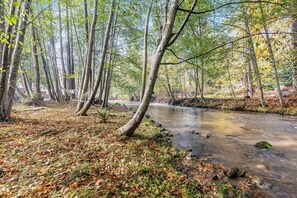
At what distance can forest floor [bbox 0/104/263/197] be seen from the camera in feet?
7.28

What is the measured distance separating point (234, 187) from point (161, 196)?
1.52 metres

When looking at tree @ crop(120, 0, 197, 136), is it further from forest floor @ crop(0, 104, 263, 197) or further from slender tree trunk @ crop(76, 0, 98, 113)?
slender tree trunk @ crop(76, 0, 98, 113)

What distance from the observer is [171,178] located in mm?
2703

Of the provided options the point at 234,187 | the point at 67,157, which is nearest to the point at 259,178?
the point at 234,187

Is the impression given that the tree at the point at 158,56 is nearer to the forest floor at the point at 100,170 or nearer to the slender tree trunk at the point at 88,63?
the forest floor at the point at 100,170

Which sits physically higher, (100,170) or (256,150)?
(100,170)

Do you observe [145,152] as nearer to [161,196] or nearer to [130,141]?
[130,141]

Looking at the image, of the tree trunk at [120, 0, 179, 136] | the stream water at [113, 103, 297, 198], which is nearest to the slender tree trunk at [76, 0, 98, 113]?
the tree trunk at [120, 0, 179, 136]

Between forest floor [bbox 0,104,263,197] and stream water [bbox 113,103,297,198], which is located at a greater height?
forest floor [bbox 0,104,263,197]

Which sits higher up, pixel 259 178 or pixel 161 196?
pixel 161 196

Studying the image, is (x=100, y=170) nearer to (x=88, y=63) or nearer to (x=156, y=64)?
(x=156, y=64)

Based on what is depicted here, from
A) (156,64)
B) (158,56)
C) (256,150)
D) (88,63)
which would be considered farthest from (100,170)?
(88,63)

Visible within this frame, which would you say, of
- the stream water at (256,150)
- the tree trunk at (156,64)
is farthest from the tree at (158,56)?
the stream water at (256,150)

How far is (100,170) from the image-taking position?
269 cm
